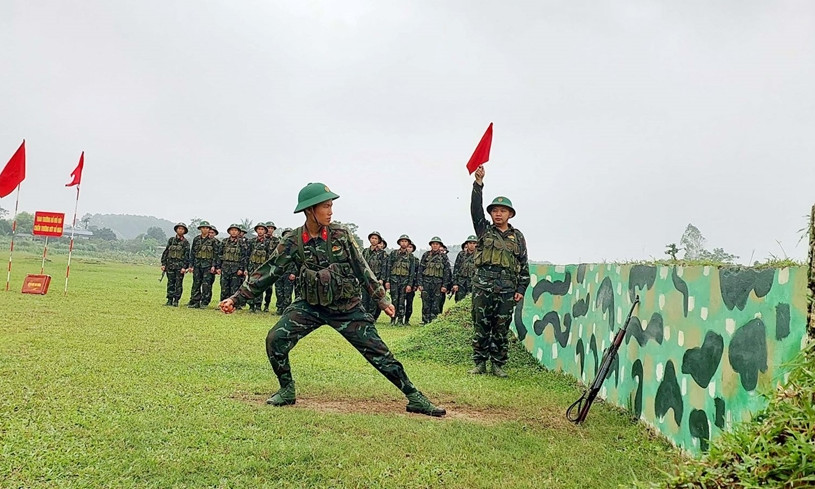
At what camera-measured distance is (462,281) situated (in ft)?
49.5

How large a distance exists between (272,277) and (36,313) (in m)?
7.63

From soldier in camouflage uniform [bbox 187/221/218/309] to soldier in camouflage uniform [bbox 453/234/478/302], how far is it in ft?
18.4

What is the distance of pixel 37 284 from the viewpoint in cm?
1512

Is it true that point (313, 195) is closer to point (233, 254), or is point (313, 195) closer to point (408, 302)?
point (408, 302)

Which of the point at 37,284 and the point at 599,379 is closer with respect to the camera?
the point at 599,379

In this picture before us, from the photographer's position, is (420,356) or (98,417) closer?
(98,417)

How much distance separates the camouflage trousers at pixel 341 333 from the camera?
18.5 ft

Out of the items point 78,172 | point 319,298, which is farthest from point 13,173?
point 319,298

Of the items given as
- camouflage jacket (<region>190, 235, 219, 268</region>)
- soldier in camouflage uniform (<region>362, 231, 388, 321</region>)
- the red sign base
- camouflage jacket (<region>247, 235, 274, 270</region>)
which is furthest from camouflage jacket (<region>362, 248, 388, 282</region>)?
the red sign base

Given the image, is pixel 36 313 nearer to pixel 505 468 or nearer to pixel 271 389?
pixel 271 389

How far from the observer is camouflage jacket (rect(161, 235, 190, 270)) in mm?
15484

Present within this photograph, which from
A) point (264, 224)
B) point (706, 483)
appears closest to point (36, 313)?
point (264, 224)

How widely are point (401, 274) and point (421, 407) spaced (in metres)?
9.63

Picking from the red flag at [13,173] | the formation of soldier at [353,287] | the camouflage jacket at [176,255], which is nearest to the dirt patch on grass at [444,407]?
the formation of soldier at [353,287]
